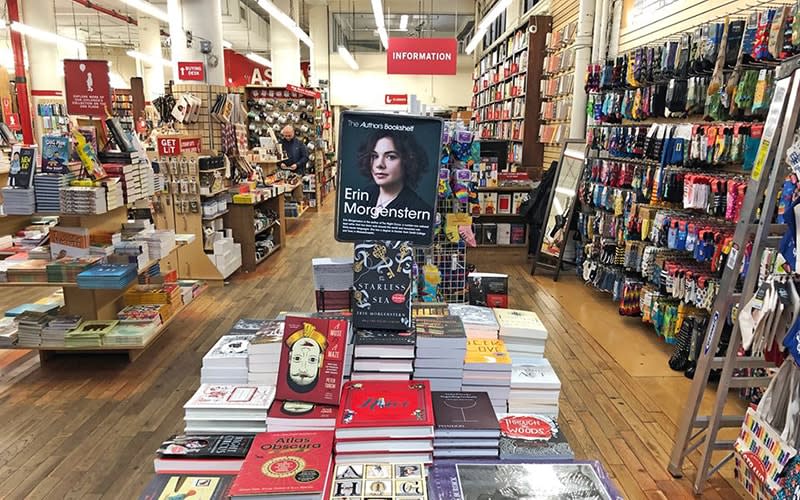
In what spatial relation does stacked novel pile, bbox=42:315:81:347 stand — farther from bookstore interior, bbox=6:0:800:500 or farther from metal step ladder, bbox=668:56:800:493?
metal step ladder, bbox=668:56:800:493

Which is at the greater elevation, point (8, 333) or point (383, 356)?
point (383, 356)

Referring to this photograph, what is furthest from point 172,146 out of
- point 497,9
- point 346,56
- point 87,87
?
point 346,56

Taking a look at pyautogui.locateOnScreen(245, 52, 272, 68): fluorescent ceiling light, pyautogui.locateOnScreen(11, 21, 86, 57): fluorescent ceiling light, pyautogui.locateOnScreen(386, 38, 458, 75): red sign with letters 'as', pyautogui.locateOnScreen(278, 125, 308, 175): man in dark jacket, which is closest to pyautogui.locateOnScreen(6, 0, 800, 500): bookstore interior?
pyautogui.locateOnScreen(278, 125, 308, 175): man in dark jacket

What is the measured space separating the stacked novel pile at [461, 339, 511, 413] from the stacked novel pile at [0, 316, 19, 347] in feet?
12.0

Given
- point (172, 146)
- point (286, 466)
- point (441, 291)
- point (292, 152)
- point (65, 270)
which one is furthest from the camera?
point (292, 152)

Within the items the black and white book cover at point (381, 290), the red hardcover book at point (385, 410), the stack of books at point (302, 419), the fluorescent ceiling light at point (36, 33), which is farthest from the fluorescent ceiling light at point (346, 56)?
the stack of books at point (302, 419)

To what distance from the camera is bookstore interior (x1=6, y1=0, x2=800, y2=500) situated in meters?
1.83

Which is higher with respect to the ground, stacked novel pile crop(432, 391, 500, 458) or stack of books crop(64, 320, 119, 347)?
stacked novel pile crop(432, 391, 500, 458)

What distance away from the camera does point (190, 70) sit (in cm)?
800

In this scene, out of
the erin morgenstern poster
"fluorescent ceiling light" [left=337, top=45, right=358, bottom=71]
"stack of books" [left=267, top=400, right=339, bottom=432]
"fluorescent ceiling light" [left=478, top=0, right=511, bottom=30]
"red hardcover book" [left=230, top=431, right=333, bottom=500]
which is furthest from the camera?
"fluorescent ceiling light" [left=337, top=45, right=358, bottom=71]

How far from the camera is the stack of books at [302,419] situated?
1.80 meters

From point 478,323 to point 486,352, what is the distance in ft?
0.65

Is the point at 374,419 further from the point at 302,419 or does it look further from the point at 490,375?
the point at 490,375

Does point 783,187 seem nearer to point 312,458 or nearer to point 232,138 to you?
point 312,458
